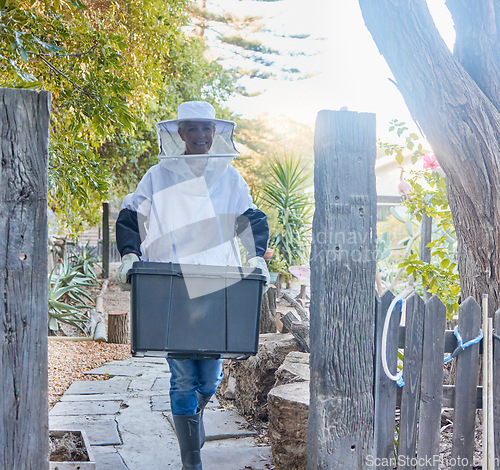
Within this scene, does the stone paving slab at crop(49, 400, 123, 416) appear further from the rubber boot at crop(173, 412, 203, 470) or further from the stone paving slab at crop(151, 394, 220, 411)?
the rubber boot at crop(173, 412, 203, 470)

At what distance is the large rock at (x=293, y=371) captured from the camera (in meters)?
3.38

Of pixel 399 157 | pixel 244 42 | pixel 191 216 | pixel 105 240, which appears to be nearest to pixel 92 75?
pixel 191 216

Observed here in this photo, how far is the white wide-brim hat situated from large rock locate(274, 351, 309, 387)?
1.38m

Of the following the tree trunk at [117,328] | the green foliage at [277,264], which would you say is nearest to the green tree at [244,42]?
the green foliage at [277,264]

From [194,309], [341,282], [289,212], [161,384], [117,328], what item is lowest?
[161,384]

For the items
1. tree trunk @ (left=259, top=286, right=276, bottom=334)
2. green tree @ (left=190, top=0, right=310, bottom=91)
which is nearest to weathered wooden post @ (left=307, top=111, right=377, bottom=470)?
tree trunk @ (left=259, top=286, right=276, bottom=334)

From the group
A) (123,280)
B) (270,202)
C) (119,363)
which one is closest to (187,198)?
(123,280)

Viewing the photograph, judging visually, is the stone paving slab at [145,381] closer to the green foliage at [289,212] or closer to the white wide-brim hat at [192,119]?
the white wide-brim hat at [192,119]

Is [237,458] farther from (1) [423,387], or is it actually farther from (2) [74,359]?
(2) [74,359]

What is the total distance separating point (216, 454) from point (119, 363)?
9.23 ft

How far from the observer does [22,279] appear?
1981 millimetres

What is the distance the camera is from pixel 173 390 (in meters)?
2.85

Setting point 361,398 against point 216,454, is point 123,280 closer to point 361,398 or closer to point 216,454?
point 361,398

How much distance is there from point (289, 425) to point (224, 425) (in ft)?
3.36
